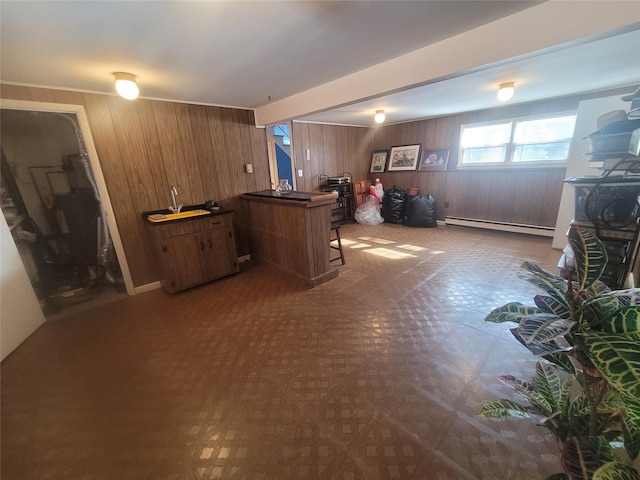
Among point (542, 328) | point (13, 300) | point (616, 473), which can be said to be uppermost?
point (542, 328)

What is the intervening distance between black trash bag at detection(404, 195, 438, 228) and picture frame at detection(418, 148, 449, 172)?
0.67 m

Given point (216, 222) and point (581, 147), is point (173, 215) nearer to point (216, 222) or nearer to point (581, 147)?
point (216, 222)

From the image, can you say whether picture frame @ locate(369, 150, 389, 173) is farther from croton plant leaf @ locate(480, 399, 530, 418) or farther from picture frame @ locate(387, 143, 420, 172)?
croton plant leaf @ locate(480, 399, 530, 418)

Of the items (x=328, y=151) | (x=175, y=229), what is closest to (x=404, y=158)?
(x=328, y=151)

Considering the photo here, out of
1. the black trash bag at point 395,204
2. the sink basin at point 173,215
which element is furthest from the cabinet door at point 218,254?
the black trash bag at point 395,204

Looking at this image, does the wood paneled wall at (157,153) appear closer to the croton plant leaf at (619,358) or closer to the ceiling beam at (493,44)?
the ceiling beam at (493,44)

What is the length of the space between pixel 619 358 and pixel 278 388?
5.42 ft

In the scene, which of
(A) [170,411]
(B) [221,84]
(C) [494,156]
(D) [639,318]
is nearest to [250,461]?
(A) [170,411]

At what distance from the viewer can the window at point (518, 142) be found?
13.5ft

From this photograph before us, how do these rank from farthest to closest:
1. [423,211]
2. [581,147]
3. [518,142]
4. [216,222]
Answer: [423,211], [518,142], [581,147], [216,222]

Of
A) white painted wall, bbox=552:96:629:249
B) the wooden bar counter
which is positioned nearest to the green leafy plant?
the wooden bar counter

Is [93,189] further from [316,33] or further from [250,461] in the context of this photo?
[250,461]

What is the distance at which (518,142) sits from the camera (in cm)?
452

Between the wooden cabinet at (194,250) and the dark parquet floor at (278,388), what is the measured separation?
28cm
